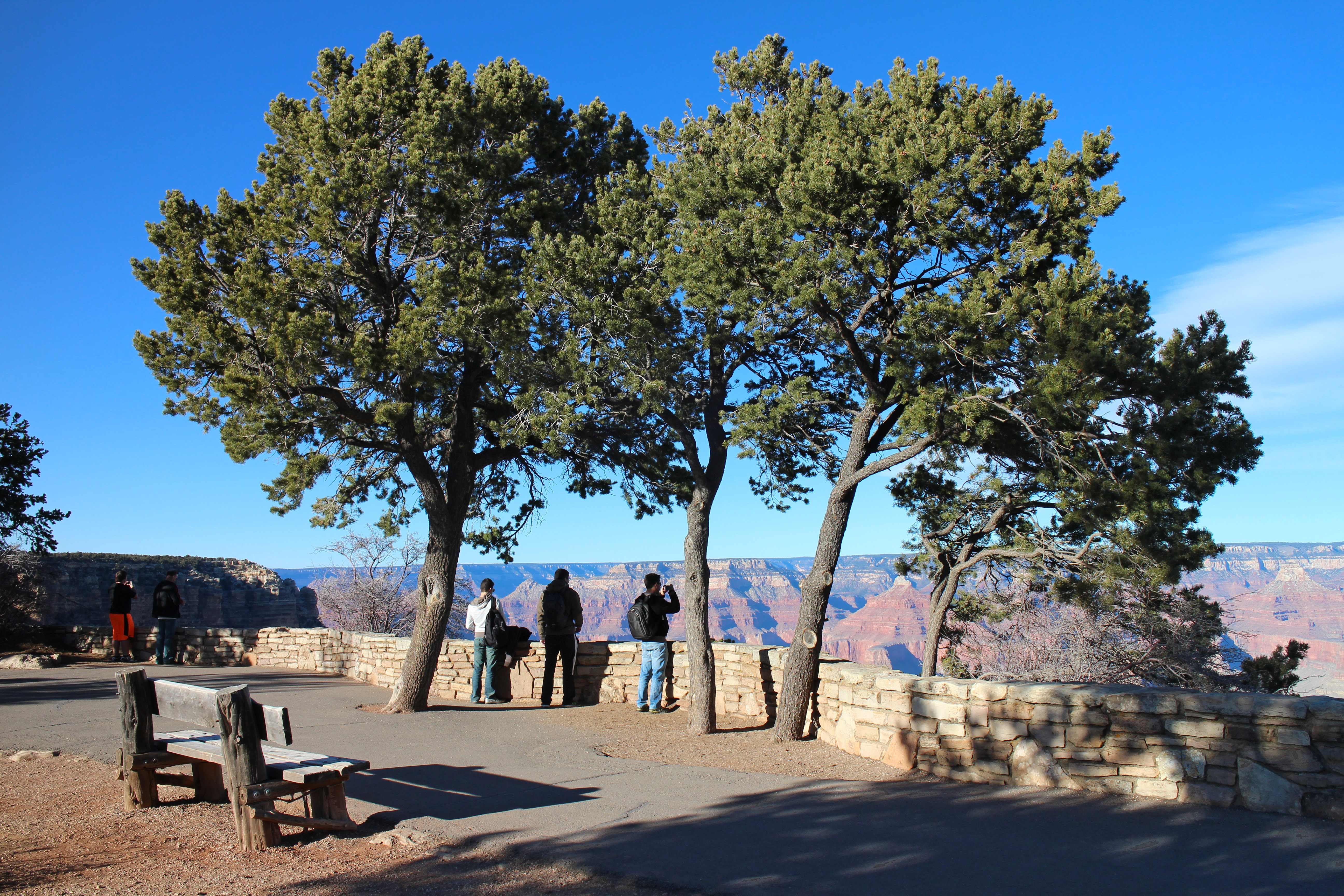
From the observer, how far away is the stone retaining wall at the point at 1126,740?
566cm

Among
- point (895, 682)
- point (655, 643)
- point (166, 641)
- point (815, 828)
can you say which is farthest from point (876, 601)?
point (815, 828)

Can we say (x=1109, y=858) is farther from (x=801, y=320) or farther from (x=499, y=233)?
(x=499, y=233)

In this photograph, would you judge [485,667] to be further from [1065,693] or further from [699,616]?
[1065,693]

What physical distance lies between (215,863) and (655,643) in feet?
21.8

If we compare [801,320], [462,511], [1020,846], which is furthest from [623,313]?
[1020,846]

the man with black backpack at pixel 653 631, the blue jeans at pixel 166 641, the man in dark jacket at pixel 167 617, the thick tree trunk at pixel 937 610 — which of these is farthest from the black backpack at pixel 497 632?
the blue jeans at pixel 166 641

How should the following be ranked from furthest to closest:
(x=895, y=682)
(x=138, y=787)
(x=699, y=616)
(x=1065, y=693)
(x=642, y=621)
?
1. (x=642, y=621)
2. (x=699, y=616)
3. (x=895, y=682)
4. (x=1065, y=693)
5. (x=138, y=787)

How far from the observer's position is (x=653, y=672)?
11156 millimetres

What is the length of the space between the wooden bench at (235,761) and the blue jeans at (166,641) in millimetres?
11251

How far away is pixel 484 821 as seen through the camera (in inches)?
220

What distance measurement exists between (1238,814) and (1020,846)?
5.89 ft

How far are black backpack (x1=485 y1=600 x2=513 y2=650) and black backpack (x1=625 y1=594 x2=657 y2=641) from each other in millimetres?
2124

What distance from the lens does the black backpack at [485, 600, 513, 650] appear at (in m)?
11.9

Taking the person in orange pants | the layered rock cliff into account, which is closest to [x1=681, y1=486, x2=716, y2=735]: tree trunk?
the person in orange pants
